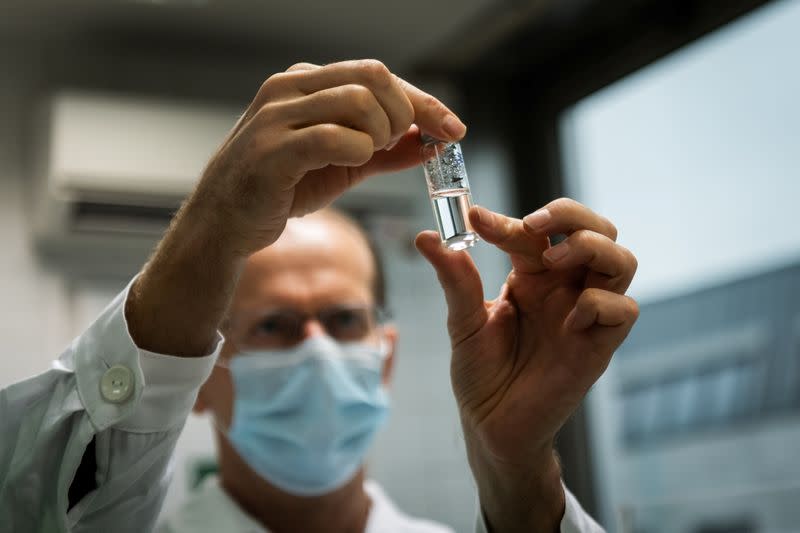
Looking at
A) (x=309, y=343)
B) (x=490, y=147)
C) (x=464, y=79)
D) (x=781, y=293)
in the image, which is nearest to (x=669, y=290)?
(x=781, y=293)

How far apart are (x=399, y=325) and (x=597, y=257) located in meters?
1.87

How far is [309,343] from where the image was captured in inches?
65.2

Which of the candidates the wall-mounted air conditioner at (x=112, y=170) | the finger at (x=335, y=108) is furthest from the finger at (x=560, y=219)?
the wall-mounted air conditioner at (x=112, y=170)

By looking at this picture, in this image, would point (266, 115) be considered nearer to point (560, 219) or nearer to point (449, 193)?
point (449, 193)

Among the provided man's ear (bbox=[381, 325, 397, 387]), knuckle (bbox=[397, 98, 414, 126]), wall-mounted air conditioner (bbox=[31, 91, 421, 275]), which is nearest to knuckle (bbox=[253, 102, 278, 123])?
knuckle (bbox=[397, 98, 414, 126])

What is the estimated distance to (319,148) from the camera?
886mm

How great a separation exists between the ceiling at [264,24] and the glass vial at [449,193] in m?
1.59

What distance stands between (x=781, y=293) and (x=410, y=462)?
121 centimetres

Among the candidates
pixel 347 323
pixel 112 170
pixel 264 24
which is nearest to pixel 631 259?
pixel 347 323

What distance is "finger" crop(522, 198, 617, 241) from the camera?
3.37ft

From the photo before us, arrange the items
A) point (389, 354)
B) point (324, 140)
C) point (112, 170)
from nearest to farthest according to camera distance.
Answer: point (324, 140), point (389, 354), point (112, 170)

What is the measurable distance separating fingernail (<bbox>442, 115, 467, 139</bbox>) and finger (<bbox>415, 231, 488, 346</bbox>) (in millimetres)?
119

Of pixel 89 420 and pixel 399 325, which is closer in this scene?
pixel 89 420

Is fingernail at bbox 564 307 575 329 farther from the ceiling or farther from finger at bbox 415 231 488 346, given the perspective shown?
the ceiling
